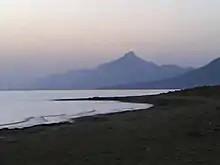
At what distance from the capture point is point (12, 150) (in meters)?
15.0

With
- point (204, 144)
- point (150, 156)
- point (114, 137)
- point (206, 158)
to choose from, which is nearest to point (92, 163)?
point (150, 156)

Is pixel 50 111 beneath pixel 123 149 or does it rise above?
above

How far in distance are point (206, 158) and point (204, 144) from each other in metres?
2.38

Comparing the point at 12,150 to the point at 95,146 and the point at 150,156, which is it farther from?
the point at 150,156

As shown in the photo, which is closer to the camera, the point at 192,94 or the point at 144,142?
the point at 144,142

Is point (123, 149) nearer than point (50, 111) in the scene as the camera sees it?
Yes

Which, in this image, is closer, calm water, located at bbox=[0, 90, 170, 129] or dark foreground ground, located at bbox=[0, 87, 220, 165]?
dark foreground ground, located at bbox=[0, 87, 220, 165]

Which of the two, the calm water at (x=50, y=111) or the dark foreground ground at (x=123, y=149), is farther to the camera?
the calm water at (x=50, y=111)

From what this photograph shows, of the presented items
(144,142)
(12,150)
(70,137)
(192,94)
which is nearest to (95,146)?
(144,142)

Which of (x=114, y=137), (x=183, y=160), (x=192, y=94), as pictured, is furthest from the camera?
(x=192, y=94)

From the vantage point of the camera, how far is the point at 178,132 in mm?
17594

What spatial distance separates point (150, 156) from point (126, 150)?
4.93 ft

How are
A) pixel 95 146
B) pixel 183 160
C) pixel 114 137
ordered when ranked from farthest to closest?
pixel 114 137 → pixel 95 146 → pixel 183 160

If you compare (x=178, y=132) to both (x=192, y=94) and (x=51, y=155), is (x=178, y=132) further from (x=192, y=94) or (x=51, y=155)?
(x=192, y=94)
